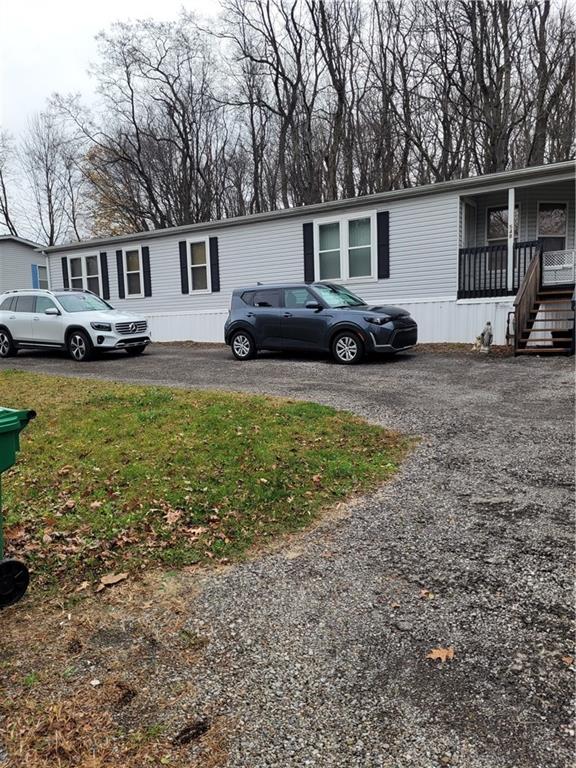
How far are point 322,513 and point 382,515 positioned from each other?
1.46 feet

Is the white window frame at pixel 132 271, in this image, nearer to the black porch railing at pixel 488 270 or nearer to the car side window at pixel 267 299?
the car side window at pixel 267 299

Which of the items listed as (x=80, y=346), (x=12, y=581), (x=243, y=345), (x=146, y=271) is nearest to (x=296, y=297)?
(x=243, y=345)

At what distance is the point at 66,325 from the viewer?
43.1 ft

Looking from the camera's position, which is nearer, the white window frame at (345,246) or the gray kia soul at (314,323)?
the gray kia soul at (314,323)

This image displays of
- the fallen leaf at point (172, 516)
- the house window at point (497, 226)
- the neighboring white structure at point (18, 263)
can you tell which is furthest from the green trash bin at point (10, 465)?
the neighboring white structure at point (18, 263)

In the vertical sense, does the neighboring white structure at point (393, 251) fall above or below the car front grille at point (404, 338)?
above

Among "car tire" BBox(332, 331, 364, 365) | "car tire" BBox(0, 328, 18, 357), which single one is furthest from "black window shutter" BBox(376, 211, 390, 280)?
"car tire" BBox(0, 328, 18, 357)

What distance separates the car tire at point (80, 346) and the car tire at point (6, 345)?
2149 mm

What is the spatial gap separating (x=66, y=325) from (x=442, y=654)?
12455mm

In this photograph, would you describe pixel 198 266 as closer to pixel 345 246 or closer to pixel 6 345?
pixel 345 246

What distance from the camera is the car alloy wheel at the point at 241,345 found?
497 inches

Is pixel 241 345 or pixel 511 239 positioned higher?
pixel 511 239

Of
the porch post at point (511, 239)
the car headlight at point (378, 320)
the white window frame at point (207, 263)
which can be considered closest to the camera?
the car headlight at point (378, 320)

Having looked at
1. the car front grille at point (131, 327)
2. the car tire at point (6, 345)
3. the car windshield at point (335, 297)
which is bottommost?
the car tire at point (6, 345)
